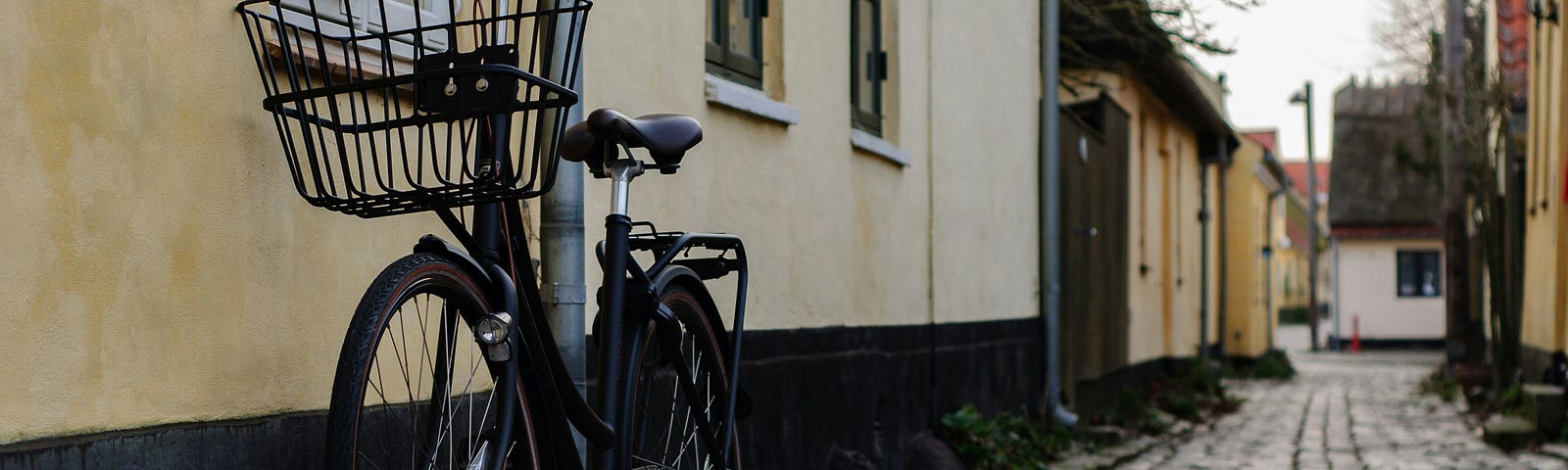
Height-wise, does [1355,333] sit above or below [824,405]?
below

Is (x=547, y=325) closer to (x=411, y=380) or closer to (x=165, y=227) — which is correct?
(x=411, y=380)

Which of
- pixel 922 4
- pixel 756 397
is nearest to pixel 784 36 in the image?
pixel 756 397

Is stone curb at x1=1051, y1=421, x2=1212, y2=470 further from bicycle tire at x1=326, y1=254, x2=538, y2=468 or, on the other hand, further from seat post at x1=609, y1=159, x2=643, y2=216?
bicycle tire at x1=326, y1=254, x2=538, y2=468

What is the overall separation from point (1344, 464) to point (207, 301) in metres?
7.67

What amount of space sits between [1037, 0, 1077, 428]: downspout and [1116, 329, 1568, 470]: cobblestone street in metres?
0.75

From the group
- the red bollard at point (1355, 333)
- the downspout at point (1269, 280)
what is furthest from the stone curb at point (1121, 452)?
the red bollard at point (1355, 333)

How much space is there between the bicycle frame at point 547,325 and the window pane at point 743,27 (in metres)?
2.53

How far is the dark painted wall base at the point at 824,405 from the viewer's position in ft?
9.14

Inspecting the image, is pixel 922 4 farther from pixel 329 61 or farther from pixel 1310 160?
pixel 1310 160

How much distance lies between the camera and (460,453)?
2885 mm

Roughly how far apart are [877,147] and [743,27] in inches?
48.7

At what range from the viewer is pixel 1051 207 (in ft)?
33.6

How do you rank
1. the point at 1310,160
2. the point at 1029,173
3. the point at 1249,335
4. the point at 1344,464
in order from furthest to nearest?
the point at 1310,160, the point at 1249,335, the point at 1029,173, the point at 1344,464

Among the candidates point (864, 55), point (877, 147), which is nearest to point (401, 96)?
point (877, 147)
